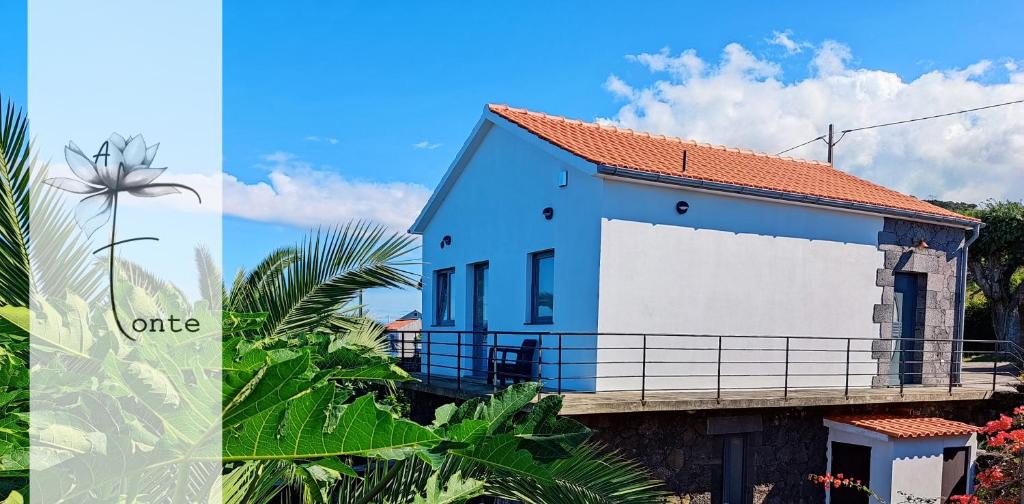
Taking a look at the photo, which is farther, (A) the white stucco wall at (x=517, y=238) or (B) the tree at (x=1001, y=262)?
(B) the tree at (x=1001, y=262)

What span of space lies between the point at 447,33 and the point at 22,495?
6247mm

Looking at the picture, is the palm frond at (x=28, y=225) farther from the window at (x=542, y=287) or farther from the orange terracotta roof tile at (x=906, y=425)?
the orange terracotta roof tile at (x=906, y=425)

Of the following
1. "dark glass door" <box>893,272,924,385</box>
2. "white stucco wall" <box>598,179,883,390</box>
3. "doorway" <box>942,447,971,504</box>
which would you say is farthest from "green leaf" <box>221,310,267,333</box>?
"dark glass door" <box>893,272,924,385</box>

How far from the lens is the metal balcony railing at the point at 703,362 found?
845 cm

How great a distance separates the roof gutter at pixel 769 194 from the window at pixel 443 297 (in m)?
4.73

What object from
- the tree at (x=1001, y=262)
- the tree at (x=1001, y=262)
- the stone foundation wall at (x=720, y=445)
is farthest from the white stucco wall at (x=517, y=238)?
the tree at (x=1001, y=262)

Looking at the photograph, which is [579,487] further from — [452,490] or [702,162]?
[702,162]

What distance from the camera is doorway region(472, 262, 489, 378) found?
11.1m

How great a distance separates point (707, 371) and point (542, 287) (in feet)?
8.25

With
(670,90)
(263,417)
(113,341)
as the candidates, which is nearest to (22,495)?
(113,341)

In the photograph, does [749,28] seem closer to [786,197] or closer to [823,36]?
[823,36]

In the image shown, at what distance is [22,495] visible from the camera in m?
1.15

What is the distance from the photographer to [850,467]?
885cm
